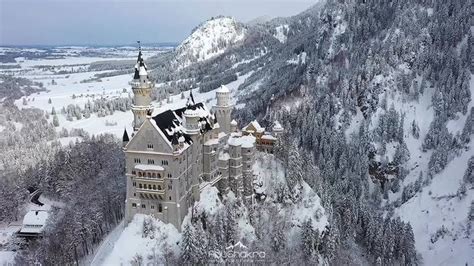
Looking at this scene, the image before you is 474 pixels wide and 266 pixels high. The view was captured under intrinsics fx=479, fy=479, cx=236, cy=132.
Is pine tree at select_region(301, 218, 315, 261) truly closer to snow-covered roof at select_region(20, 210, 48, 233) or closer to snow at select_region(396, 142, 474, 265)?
snow at select_region(396, 142, 474, 265)

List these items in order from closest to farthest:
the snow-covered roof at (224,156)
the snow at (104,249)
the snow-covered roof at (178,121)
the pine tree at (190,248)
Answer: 1. the pine tree at (190,248)
2. the snow-covered roof at (178,121)
3. the snow at (104,249)
4. the snow-covered roof at (224,156)

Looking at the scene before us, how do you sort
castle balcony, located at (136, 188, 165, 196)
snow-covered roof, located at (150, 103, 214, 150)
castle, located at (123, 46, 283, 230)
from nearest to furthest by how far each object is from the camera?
1. castle, located at (123, 46, 283, 230)
2. snow-covered roof, located at (150, 103, 214, 150)
3. castle balcony, located at (136, 188, 165, 196)

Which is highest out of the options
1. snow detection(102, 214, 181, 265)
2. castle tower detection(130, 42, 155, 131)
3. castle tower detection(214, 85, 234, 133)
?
castle tower detection(130, 42, 155, 131)

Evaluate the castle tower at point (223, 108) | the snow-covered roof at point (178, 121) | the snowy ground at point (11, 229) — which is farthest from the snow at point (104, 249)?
the castle tower at point (223, 108)

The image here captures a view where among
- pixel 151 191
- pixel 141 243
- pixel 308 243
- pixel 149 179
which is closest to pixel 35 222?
pixel 141 243

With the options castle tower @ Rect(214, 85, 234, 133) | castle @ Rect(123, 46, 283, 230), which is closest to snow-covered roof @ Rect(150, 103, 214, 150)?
castle @ Rect(123, 46, 283, 230)

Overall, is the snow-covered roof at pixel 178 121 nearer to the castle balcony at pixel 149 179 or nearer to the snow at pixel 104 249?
the castle balcony at pixel 149 179
